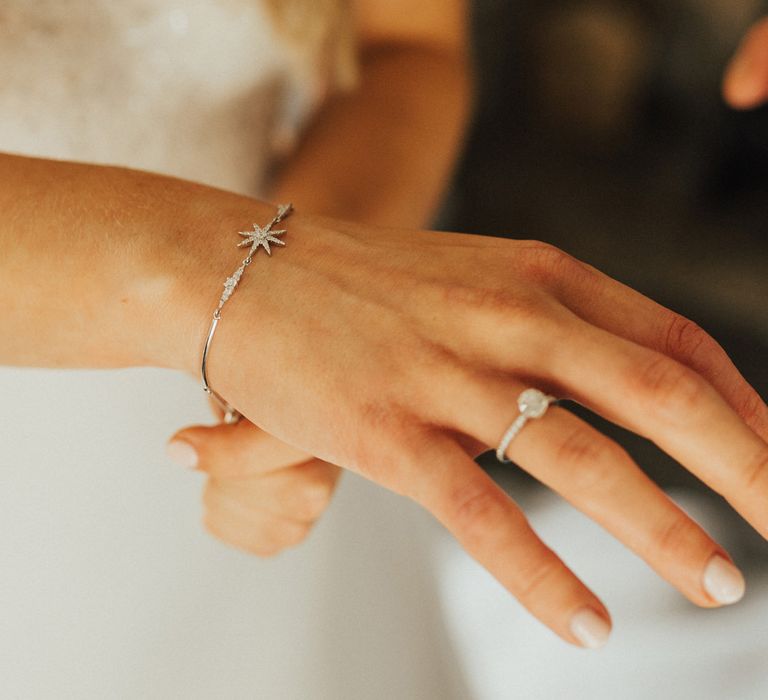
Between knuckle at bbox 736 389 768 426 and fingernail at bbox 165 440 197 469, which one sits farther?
fingernail at bbox 165 440 197 469

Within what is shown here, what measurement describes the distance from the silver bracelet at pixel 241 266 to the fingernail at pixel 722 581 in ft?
1.17

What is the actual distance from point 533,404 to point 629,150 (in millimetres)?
2134

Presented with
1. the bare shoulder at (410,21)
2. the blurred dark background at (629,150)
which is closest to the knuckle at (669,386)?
the bare shoulder at (410,21)

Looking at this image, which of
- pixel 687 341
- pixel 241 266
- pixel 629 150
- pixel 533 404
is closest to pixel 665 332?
pixel 687 341

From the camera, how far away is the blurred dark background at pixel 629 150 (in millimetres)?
2174

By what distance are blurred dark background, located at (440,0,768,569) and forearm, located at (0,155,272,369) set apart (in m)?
1.67

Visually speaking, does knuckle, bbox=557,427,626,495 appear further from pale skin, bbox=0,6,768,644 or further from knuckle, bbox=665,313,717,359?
knuckle, bbox=665,313,717,359

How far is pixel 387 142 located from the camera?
1.09m

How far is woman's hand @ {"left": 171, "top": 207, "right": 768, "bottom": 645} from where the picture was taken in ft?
1.50

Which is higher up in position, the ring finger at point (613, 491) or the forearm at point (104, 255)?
the forearm at point (104, 255)

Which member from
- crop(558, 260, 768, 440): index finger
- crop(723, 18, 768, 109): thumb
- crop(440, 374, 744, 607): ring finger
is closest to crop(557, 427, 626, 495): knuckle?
crop(440, 374, 744, 607): ring finger

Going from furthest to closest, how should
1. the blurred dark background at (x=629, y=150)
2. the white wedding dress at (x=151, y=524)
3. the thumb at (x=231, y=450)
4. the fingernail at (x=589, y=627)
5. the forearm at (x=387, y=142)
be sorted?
1. the blurred dark background at (x=629, y=150)
2. the forearm at (x=387, y=142)
3. the white wedding dress at (x=151, y=524)
4. the thumb at (x=231, y=450)
5. the fingernail at (x=589, y=627)


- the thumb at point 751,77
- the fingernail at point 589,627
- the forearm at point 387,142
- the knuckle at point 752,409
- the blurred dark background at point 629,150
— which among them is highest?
the blurred dark background at point 629,150

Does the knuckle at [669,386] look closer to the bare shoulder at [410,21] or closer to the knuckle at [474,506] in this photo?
the knuckle at [474,506]
